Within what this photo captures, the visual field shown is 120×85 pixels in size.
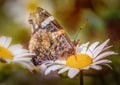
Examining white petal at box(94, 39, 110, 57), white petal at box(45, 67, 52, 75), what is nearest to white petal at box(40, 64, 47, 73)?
white petal at box(45, 67, 52, 75)

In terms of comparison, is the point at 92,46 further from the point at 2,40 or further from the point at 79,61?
the point at 2,40

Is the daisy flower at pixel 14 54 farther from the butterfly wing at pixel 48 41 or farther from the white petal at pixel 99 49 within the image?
the white petal at pixel 99 49

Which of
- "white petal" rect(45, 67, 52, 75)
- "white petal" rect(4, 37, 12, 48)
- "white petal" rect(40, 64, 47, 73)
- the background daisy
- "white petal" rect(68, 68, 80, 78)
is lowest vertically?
"white petal" rect(68, 68, 80, 78)

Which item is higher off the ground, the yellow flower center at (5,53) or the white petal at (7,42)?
the white petal at (7,42)

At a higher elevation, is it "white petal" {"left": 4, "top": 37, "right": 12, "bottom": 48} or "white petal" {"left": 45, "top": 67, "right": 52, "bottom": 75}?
"white petal" {"left": 4, "top": 37, "right": 12, "bottom": 48}

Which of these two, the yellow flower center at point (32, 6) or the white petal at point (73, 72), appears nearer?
the white petal at point (73, 72)

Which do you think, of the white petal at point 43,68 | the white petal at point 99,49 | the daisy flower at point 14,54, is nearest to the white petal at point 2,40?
the daisy flower at point 14,54

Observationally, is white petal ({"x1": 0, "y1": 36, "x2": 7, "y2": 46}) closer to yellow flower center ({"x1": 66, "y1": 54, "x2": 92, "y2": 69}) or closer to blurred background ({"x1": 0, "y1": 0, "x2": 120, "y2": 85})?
blurred background ({"x1": 0, "y1": 0, "x2": 120, "y2": 85})
